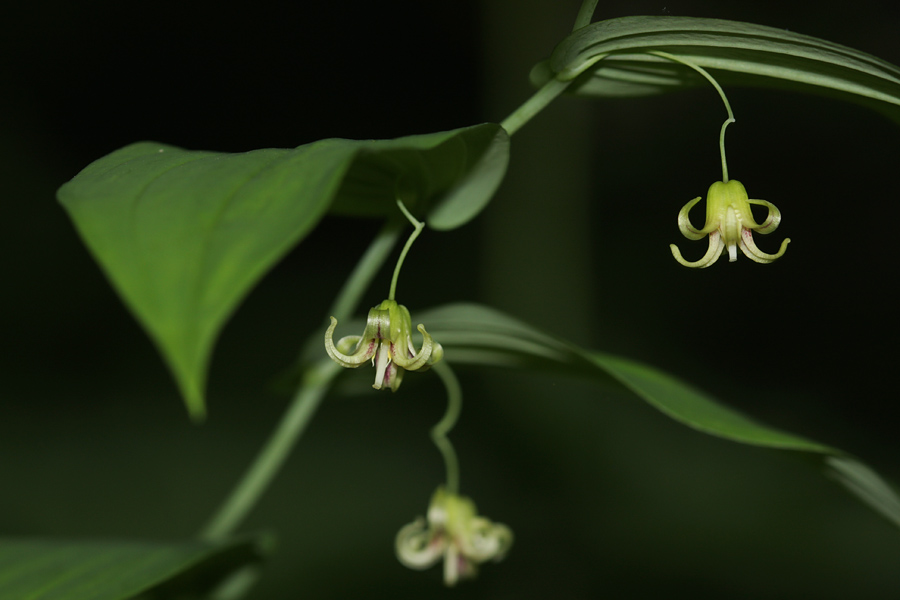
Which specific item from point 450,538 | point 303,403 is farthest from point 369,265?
point 450,538

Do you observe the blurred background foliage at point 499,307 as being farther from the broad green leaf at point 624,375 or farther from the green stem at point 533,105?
the green stem at point 533,105

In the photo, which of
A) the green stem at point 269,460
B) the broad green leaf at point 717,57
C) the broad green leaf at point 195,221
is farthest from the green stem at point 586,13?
the green stem at point 269,460

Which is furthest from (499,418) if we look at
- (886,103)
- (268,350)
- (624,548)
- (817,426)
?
(886,103)

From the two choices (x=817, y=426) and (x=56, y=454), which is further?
(x=817, y=426)

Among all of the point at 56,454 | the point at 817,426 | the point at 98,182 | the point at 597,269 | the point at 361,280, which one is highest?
Result: the point at 98,182

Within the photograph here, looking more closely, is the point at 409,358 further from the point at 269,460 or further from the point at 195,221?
the point at 269,460

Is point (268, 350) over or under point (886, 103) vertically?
under

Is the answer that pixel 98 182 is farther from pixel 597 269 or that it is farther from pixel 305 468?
pixel 597 269
